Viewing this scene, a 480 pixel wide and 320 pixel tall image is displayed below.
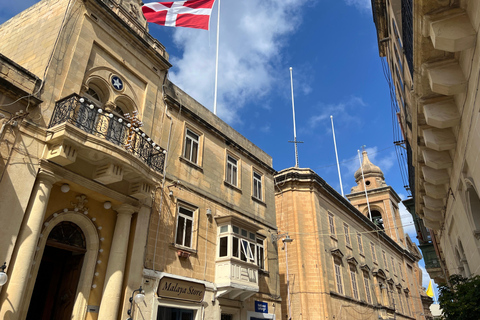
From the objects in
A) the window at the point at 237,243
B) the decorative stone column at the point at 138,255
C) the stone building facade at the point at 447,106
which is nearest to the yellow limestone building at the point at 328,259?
the window at the point at 237,243

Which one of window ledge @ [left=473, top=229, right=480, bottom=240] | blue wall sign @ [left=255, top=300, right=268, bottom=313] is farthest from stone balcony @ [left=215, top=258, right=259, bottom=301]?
window ledge @ [left=473, top=229, right=480, bottom=240]

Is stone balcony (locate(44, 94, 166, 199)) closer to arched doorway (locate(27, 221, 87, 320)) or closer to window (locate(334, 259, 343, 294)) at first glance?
arched doorway (locate(27, 221, 87, 320))

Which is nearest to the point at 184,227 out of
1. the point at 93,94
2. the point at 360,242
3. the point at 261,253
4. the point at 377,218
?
the point at 261,253

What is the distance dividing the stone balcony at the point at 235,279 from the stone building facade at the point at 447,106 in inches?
284

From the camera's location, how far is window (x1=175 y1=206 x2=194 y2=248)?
1284 cm

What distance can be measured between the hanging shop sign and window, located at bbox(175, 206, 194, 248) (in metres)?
1.41

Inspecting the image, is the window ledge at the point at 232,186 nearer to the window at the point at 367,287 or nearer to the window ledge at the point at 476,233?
the window ledge at the point at 476,233

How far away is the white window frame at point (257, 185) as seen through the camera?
18159 millimetres

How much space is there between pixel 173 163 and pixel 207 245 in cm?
348

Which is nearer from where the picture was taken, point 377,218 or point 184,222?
point 184,222

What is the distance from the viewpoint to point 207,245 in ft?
44.8

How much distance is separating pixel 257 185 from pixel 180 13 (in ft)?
30.1

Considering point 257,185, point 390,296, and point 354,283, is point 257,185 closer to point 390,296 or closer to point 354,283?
point 354,283

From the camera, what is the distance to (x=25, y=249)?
8.27m
